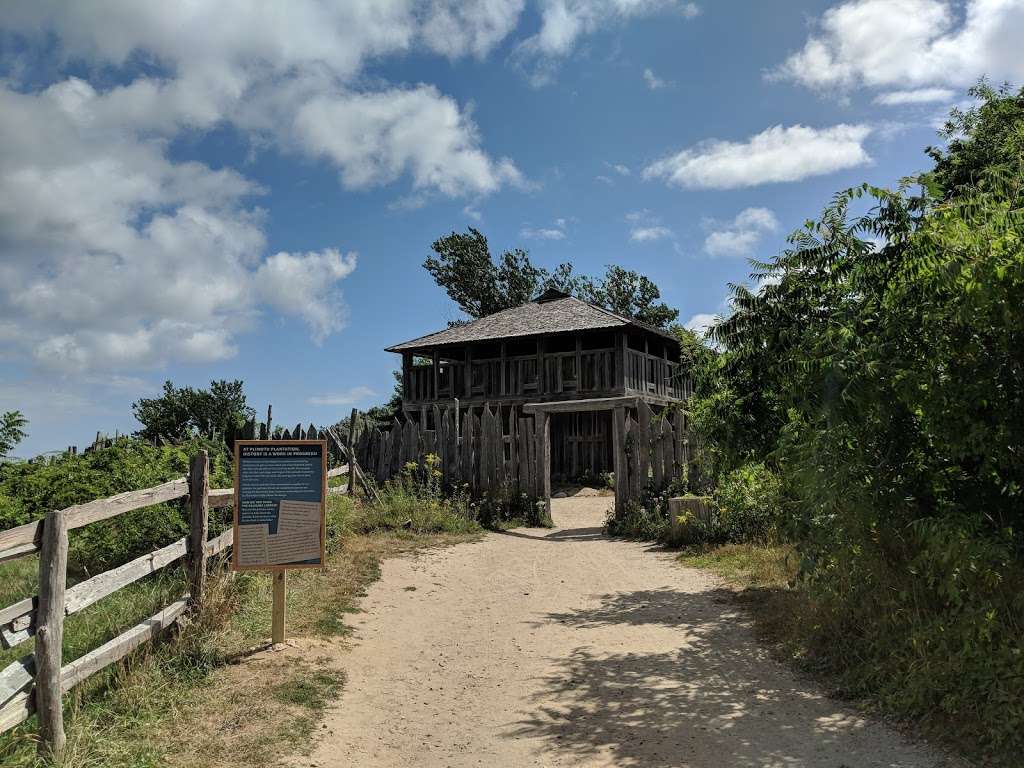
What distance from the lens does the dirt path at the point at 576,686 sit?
435 cm

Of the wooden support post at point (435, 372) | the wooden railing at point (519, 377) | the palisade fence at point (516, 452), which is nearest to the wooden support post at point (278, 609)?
the palisade fence at point (516, 452)

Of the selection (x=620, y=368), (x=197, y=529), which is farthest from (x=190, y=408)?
(x=197, y=529)

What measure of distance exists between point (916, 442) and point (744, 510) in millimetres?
6038

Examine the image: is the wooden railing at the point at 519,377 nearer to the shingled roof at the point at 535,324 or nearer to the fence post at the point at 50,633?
the shingled roof at the point at 535,324

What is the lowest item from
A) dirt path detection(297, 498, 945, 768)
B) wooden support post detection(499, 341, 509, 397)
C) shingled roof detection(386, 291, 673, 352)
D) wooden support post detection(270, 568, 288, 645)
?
dirt path detection(297, 498, 945, 768)

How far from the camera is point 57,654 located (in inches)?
173

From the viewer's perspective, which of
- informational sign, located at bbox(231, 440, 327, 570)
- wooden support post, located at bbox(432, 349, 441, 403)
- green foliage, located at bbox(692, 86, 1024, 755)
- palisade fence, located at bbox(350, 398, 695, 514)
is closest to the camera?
green foliage, located at bbox(692, 86, 1024, 755)

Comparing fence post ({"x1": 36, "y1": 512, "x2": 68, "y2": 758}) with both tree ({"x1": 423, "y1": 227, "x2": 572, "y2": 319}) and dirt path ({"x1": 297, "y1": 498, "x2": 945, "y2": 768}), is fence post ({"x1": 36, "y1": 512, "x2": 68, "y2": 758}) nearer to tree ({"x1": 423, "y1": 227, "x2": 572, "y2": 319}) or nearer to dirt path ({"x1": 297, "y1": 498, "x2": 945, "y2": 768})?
dirt path ({"x1": 297, "y1": 498, "x2": 945, "y2": 768})

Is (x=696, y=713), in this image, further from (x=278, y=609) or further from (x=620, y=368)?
(x=620, y=368)

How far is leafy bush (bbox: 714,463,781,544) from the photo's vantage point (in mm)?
8758

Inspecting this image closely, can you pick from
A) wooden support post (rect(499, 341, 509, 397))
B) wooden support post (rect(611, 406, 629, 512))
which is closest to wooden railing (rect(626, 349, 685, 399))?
wooden support post (rect(499, 341, 509, 397))

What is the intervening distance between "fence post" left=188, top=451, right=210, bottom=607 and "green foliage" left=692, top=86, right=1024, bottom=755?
15.4ft

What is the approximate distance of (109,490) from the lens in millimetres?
8922

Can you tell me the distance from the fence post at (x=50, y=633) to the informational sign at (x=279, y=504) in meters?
1.79
